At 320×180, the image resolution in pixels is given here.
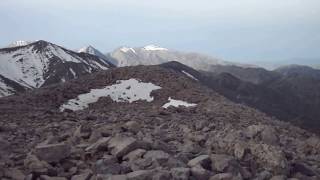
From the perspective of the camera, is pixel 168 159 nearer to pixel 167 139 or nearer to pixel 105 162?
pixel 105 162

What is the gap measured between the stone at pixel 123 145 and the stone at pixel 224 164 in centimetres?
189

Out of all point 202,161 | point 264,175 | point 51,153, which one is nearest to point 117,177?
point 51,153

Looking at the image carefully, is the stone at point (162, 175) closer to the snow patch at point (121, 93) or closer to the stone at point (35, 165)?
the stone at point (35, 165)

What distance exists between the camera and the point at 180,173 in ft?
39.9

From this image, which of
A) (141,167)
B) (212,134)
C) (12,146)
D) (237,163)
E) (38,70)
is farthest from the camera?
(38,70)

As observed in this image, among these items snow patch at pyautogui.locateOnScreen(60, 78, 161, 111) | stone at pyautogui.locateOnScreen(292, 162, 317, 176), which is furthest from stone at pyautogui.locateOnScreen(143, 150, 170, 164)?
snow patch at pyautogui.locateOnScreen(60, 78, 161, 111)

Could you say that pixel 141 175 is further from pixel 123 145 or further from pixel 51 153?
pixel 51 153

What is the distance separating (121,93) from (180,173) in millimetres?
29865

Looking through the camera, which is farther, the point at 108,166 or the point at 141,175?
the point at 108,166

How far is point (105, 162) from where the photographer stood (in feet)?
43.2

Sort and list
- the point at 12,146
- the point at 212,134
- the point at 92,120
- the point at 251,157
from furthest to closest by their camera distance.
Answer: the point at 92,120, the point at 212,134, the point at 12,146, the point at 251,157

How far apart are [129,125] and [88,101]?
2127 cm

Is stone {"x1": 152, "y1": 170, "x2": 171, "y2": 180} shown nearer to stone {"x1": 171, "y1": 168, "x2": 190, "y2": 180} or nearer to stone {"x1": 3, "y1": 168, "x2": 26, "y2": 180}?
stone {"x1": 171, "y1": 168, "x2": 190, "y2": 180}

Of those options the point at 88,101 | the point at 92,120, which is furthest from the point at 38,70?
the point at 92,120
